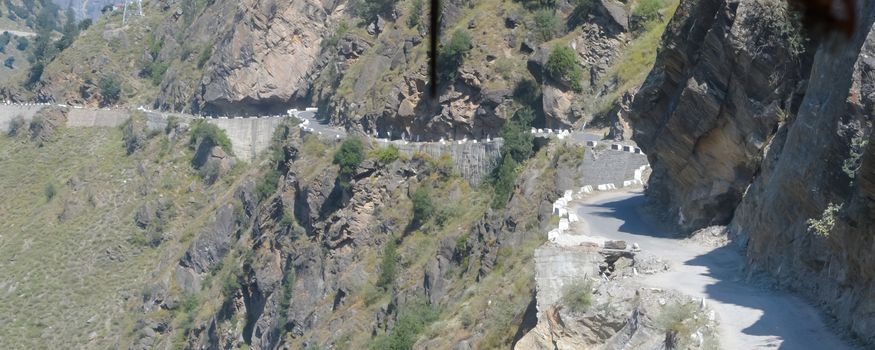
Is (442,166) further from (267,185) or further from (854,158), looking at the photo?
(854,158)

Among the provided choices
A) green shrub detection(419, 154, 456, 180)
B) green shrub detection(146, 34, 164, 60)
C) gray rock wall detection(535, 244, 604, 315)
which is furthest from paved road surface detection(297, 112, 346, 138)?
gray rock wall detection(535, 244, 604, 315)

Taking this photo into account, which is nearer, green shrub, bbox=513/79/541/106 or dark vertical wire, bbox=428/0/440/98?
green shrub, bbox=513/79/541/106

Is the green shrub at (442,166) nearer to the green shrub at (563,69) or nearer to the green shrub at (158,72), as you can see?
the green shrub at (563,69)

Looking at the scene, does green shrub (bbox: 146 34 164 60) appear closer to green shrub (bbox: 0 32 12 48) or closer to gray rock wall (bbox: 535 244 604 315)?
green shrub (bbox: 0 32 12 48)

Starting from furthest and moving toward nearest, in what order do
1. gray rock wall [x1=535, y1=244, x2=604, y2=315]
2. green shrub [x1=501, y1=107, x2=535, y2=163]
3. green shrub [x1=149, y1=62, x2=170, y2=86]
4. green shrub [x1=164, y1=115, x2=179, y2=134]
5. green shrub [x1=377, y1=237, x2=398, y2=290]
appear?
green shrub [x1=149, y1=62, x2=170, y2=86] < green shrub [x1=164, y1=115, x2=179, y2=134] < green shrub [x1=501, y1=107, x2=535, y2=163] < green shrub [x1=377, y1=237, x2=398, y2=290] < gray rock wall [x1=535, y1=244, x2=604, y2=315]

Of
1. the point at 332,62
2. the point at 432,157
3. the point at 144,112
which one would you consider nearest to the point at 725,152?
the point at 432,157

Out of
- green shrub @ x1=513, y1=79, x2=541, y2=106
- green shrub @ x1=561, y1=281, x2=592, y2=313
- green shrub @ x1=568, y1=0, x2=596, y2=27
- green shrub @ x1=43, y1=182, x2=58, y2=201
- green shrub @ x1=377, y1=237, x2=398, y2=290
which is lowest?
green shrub @ x1=43, y1=182, x2=58, y2=201

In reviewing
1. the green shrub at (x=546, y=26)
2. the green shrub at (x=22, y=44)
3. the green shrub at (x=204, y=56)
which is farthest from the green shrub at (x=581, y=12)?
the green shrub at (x=22, y=44)

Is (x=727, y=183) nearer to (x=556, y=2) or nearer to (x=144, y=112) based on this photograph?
(x=556, y=2)
